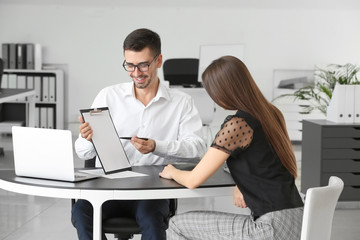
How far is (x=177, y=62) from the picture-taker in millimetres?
8320

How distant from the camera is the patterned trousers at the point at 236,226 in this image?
95.3 inches

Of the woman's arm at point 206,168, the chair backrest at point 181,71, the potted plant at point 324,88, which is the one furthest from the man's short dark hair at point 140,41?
the chair backrest at point 181,71

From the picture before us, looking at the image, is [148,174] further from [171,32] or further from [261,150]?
[171,32]

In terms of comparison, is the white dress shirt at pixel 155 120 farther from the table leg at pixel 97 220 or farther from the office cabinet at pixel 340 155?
the office cabinet at pixel 340 155

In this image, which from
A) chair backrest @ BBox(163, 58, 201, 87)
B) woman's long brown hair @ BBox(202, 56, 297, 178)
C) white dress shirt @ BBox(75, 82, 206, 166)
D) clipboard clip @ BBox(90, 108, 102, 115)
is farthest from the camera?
chair backrest @ BBox(163, 58, 201, 87)

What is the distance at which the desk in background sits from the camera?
2.47 meters

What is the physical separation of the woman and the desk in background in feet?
0.16

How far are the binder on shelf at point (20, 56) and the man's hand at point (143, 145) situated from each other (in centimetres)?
644

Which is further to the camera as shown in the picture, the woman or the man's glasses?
the man's glasses

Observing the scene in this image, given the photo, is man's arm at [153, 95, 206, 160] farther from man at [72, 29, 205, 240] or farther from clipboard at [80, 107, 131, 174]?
clipboard at [80, 107, 131, 174]

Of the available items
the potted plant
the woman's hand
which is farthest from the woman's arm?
the potted plant

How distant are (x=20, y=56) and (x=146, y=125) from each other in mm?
6159

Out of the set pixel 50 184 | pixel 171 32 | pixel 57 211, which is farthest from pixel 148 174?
pixel 171 32

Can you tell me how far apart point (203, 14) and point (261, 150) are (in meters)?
6.81
